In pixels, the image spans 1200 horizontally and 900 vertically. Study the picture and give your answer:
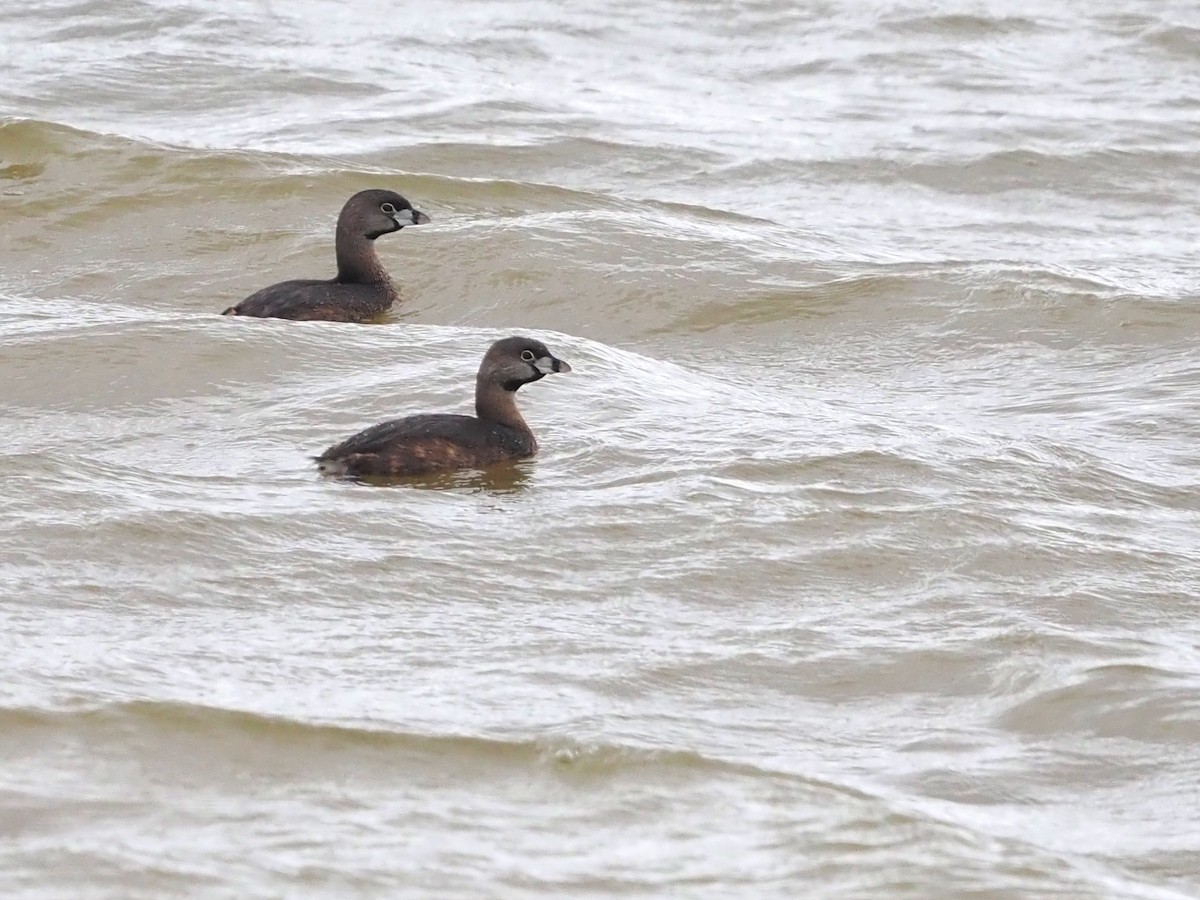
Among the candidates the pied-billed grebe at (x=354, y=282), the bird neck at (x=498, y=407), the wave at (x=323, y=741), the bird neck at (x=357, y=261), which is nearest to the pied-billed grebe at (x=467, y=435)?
the bird neck at (x=498, y=407)

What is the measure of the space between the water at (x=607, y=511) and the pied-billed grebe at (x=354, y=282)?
0.33 meters

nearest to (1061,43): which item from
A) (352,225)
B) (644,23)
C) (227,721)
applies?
(644,23)

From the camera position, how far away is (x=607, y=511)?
9.05 metres

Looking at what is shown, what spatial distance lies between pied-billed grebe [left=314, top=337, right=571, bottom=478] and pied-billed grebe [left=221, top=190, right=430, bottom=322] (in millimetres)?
2020

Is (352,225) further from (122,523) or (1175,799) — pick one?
(1175,799)

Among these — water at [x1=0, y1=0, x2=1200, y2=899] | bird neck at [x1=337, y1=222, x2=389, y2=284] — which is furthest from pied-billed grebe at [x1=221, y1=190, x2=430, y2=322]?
water at [x1=0, y1=0, x2=1200, y2=899]

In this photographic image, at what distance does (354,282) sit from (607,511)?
4.34 meters

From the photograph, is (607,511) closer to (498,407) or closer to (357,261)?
(498,407)

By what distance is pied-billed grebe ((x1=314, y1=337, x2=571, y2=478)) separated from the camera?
367 inches

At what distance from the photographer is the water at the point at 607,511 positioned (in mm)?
6473

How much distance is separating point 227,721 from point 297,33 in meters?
14.8

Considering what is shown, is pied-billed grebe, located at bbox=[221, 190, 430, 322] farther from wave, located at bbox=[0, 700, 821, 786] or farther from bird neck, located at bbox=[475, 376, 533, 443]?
wave, located at bbox=[0, 700, 821, 786]

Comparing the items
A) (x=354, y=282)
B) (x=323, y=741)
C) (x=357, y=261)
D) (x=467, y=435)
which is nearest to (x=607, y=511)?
(x=467, y=435)

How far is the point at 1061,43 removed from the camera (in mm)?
21891
